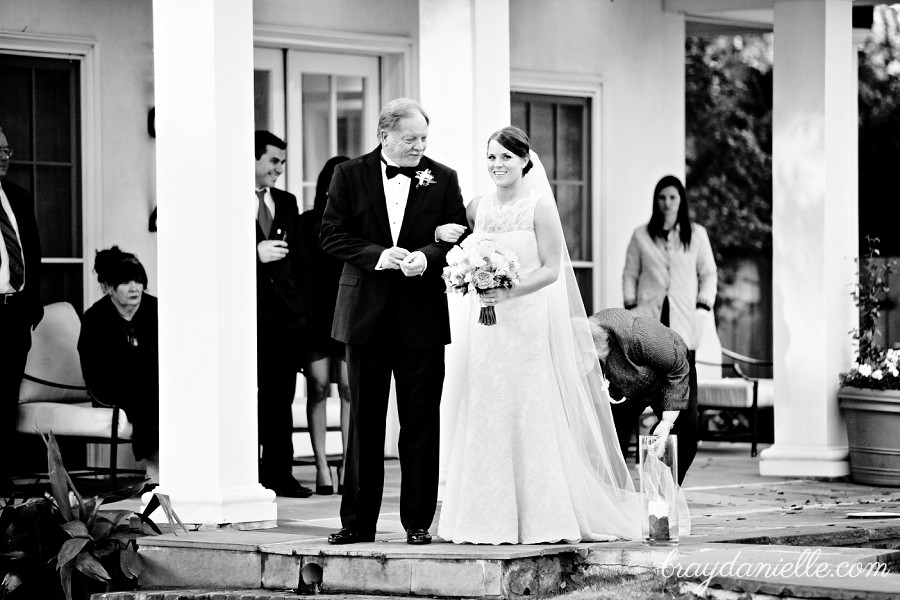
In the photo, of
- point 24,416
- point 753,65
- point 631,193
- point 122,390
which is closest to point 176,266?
point 122,390

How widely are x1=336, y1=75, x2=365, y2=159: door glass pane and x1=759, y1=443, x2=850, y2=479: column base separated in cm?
370

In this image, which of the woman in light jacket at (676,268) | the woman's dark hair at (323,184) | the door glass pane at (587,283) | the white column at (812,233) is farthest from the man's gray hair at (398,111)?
the door glass pane at (587,283)

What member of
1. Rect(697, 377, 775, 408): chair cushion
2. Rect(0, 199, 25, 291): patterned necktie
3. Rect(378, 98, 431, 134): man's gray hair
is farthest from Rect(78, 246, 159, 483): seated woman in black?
Rect(697, 377, 775, 408): chair cushion

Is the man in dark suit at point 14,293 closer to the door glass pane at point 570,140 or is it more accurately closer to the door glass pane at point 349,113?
the door glass pane at point 349,113

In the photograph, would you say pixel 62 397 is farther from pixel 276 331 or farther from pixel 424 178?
pixel 424 178

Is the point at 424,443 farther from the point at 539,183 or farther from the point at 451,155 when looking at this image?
the point at 451,155

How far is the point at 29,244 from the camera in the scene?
9070 millimetres

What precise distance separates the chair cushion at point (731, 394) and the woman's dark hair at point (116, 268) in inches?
186

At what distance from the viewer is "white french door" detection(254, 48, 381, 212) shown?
10.8m

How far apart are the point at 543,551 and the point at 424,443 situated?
760 millimetres

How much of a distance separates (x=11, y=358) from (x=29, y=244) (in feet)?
2.32

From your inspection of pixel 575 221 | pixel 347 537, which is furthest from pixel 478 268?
pixel 575 221

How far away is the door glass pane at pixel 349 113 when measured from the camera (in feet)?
36.1

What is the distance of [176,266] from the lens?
740 centimetres
